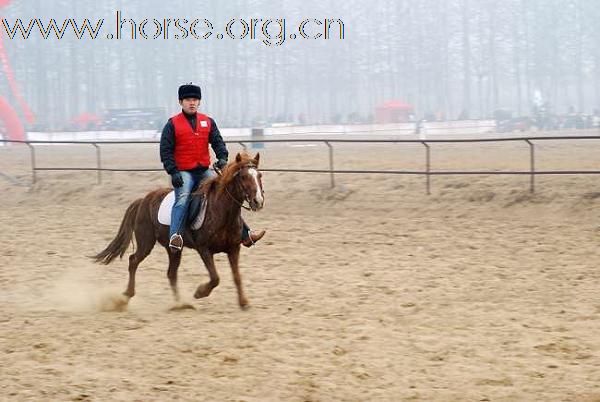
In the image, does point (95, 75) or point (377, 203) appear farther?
point (95, 75)

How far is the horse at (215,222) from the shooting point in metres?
8.52

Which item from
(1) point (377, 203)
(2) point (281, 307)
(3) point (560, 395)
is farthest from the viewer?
(1) point (377, 203)

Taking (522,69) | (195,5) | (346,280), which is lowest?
(346,280)

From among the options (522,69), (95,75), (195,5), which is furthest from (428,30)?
(95,75)

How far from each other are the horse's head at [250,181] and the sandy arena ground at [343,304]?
3.35 feet

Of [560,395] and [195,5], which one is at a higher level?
[195,5]

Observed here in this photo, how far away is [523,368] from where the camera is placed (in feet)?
21.3

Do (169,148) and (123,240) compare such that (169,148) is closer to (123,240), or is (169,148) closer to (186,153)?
(186,153)

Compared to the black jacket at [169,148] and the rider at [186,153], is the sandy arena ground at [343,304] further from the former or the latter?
the black jacket at [169,148]

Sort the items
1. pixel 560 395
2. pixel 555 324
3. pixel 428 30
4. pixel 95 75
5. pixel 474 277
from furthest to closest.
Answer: pixel 428 30
pixel 95 75
pixel 474 277
pixel 555 324
pixel 560 395

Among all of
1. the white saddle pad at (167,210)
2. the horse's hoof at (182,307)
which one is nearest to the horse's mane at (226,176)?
the white saddle pad at (167,210)

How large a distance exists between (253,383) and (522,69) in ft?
225

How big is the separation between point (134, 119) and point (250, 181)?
1810 inches

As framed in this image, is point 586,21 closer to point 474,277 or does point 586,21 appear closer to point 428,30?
point 428,30
